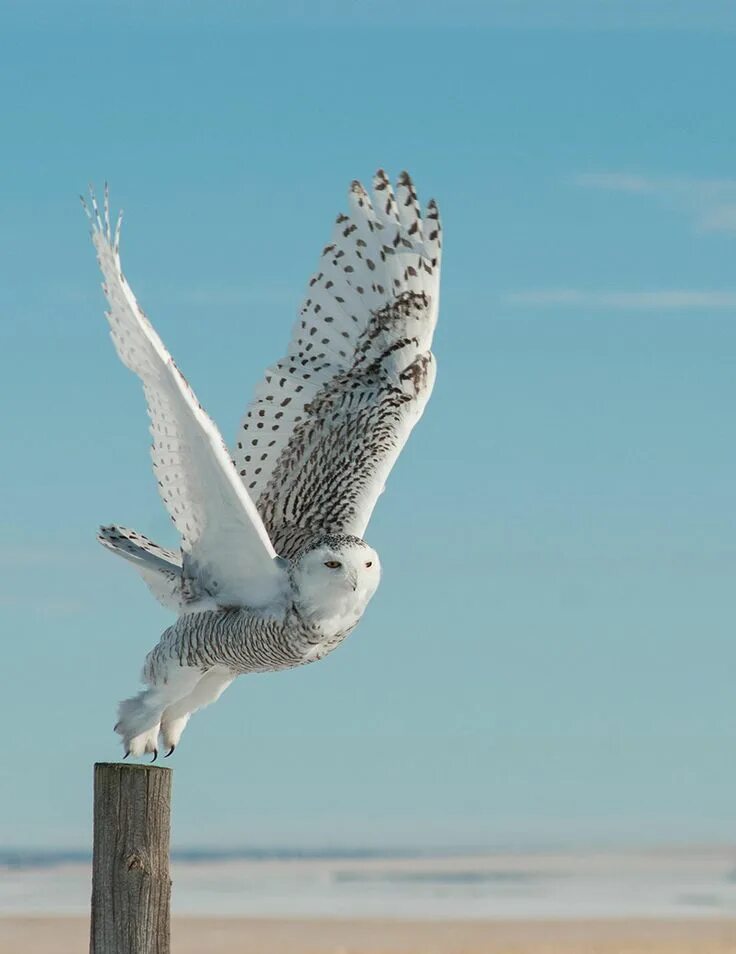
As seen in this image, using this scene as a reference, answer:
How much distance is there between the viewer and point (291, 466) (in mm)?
8695

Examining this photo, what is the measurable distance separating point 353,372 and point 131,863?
3378 millimetres

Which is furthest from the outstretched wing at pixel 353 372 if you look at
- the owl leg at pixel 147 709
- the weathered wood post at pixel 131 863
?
the weathered wood post at pixel 131 863

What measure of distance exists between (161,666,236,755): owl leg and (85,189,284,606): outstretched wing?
49cm

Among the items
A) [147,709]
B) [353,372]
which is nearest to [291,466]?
[353,372]

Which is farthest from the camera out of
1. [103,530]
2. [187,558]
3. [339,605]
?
[103,530]

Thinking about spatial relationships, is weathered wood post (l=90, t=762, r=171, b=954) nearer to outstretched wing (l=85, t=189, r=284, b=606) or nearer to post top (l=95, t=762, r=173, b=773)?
post top (l=95, t=762, r=173, b=773)

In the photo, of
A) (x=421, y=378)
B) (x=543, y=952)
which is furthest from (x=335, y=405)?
(x=543, y=952)

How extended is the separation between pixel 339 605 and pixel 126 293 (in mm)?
1764

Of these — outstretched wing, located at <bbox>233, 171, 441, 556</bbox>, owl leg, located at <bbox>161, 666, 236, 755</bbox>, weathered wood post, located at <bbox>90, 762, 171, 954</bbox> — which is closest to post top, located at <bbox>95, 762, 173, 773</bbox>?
weathered wood post, located at <bbox>90, 762, 171, 954</bbox>

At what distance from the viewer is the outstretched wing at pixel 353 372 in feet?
28.2

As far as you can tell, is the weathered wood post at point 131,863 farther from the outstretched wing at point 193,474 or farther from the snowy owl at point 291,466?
the outstretched wing at point 193,474

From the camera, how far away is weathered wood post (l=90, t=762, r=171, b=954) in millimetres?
6789

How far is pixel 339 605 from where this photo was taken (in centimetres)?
733

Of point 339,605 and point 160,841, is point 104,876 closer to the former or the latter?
point 160,841
